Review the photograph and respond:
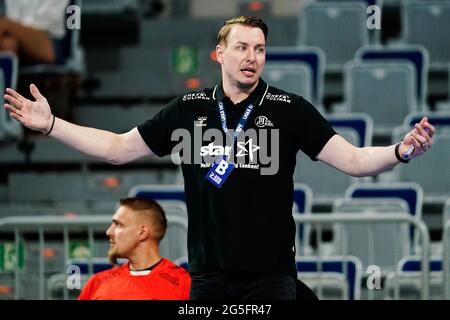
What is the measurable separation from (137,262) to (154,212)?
0.90ft

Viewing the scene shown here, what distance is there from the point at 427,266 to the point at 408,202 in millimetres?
1643

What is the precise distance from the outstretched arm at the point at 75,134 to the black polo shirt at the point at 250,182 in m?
0.25

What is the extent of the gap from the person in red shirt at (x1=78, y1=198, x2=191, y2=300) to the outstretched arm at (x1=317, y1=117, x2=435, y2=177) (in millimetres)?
1492

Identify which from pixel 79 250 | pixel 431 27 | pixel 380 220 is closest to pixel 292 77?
pixel 431 27

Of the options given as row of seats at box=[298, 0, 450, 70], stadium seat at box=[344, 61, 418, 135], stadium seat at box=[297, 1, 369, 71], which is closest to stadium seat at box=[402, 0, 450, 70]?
row of seats at box=[298, 0, 450, 70]

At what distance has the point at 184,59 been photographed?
11.1 m

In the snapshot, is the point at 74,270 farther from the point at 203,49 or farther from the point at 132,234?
the point at 203,49

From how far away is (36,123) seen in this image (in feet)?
15.9

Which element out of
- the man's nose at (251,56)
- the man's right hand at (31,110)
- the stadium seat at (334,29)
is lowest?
the man's right hand at (31,110)

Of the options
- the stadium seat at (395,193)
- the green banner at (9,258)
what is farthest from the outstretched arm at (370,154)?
the stadium seat at (395,193)

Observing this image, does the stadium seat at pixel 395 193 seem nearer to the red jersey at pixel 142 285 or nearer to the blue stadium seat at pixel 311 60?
the blue stadium seat at pixel 311 60

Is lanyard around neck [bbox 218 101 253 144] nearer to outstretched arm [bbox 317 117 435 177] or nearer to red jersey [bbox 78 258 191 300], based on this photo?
outstretched arm [bbox 317 117 435 177]

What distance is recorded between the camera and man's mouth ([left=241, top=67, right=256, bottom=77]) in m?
4.67

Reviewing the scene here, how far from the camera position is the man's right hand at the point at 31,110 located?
4.83m
